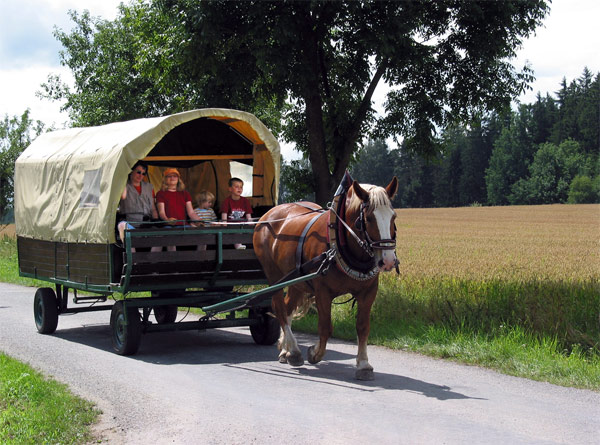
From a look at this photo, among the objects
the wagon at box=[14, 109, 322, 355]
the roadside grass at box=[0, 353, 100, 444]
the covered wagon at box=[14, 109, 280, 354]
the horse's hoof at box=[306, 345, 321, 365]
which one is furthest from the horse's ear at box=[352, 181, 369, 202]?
the roadside grass at box=[0, 353, 100, 444]

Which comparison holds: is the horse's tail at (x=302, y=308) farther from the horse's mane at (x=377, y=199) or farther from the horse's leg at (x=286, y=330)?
the horse's mane at (x=377, y=199)

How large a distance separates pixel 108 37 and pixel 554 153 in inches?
2881

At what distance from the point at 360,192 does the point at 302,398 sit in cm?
198

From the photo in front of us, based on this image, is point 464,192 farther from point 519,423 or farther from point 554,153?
point 519,423

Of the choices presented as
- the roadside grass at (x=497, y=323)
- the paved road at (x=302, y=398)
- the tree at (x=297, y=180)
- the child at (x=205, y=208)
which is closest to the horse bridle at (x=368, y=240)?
the paved road at (x=302, y=398)

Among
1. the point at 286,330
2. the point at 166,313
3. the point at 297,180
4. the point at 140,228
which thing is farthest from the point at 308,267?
the point at 297,180

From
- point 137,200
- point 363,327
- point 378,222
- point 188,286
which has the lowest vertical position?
point 363,327

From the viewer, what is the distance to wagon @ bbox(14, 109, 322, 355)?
9016 mm

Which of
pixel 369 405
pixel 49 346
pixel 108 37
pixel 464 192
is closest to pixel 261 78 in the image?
pixel 49 346

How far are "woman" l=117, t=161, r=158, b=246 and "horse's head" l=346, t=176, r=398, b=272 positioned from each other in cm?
367

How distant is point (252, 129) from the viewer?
35.0 ft

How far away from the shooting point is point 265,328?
32.0 ft

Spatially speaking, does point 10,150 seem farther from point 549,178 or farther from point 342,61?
point 549,178

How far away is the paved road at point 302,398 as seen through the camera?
5.49 metres
